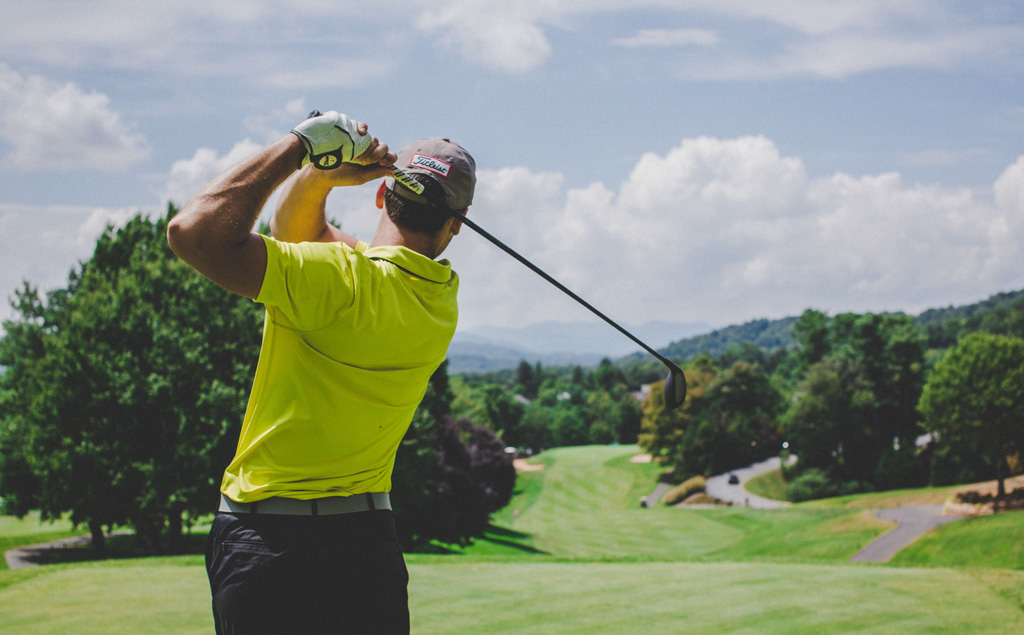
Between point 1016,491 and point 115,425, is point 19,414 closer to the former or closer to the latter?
point 115,425

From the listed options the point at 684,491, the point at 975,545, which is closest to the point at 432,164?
the point at 975,545

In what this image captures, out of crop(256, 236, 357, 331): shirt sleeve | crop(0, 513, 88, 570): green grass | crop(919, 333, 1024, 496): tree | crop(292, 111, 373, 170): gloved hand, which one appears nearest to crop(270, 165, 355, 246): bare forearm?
crop(292, 111, 373, 170): gloved hand

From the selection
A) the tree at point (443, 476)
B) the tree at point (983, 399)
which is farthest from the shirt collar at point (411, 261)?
the tree at point (983, 399)

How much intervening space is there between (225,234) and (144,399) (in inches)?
954

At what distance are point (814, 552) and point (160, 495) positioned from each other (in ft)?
99.5

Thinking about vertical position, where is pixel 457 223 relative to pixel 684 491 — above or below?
above

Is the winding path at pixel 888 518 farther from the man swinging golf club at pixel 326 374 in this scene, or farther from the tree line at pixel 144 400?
the man swinging golf club at pixel 326 374

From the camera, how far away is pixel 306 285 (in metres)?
2.30

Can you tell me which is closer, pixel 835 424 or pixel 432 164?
pixel 432 164

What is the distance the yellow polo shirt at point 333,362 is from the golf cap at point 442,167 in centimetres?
26

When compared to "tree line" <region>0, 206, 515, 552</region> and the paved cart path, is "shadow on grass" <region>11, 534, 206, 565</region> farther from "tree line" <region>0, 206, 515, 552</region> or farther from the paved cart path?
the paved cart path

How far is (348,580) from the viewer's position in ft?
8.89

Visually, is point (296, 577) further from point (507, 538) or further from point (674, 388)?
point (507, 538)

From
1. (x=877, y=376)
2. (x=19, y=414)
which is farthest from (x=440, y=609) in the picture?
(x=877, y=376)
